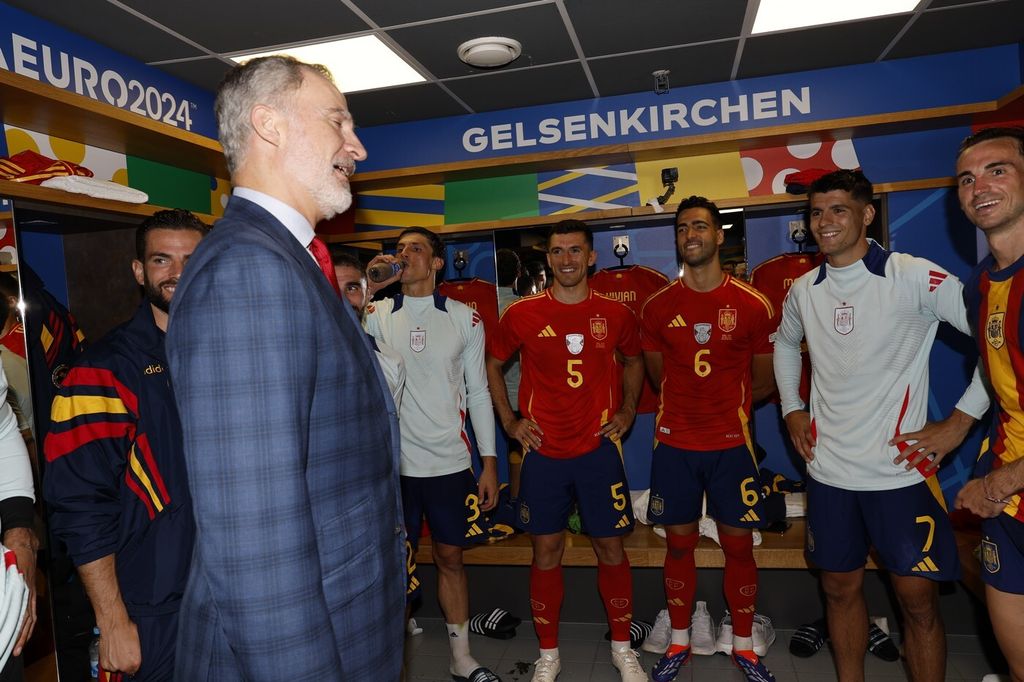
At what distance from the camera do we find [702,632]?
299 centimetres

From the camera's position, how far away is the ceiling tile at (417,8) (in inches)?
109

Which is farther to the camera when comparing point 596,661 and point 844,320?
point 596,661

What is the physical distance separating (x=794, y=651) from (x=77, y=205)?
10.7 ft

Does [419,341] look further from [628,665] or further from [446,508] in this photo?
[628,665]

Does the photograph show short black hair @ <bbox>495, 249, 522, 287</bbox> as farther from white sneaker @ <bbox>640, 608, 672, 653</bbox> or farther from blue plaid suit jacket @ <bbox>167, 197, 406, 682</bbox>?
blue plaid suit jacket @ <bbox>167, 197, 406, 682</bbox>

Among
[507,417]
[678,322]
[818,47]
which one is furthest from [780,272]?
[507,417]

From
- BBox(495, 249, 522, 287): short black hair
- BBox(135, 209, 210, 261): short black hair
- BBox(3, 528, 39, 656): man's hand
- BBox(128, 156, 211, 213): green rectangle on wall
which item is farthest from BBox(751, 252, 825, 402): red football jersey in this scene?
BBox(3, 528, 39, 656): man's hand

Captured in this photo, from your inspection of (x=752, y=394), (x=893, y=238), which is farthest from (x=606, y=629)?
(x=893, y=238)

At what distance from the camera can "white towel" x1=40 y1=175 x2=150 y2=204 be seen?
81.8 inches

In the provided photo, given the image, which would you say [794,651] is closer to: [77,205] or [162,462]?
[162,462]

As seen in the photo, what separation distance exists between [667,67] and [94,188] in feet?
9.46

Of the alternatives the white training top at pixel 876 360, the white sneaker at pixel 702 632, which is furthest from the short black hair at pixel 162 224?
the white sneaker at pixel 702 632

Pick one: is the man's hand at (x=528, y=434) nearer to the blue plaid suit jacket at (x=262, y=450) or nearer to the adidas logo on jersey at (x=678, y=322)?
the adidas logo on jersey at (x=678, y=322)

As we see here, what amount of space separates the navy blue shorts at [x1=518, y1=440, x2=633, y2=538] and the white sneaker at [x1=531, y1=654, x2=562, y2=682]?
0.52 metres
